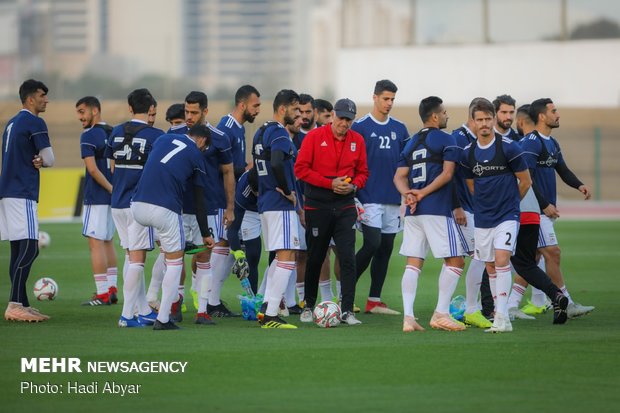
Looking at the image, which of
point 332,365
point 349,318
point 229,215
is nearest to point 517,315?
point 349,318

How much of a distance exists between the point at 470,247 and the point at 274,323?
7.83 feet

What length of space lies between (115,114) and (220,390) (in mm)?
38692

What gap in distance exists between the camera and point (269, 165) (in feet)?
40.2

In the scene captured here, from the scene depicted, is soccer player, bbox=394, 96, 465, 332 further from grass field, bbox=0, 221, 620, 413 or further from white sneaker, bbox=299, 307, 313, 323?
white sneaker, bbox=299, 307, 313, 323

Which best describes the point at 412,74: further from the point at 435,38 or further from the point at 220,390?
the point at 220,390

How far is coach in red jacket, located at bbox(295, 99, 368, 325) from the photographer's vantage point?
1191 centimetres

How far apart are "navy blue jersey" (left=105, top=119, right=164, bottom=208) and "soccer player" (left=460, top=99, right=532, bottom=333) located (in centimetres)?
343

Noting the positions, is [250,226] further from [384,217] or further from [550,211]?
[550,211]

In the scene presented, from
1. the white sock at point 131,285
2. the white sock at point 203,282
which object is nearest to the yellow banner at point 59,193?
the white sock at point 203,282

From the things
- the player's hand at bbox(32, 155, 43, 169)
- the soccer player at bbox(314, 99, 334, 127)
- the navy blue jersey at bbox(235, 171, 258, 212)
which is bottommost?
the navy blue jersey at bbox(235, 171, 258, 212)

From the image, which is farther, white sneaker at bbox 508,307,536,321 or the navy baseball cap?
white sneaker at bbox 508,307,536,321

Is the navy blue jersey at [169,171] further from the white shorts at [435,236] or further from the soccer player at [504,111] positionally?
the soccer player at [504,111]

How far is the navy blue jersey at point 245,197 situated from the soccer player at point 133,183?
1318mm

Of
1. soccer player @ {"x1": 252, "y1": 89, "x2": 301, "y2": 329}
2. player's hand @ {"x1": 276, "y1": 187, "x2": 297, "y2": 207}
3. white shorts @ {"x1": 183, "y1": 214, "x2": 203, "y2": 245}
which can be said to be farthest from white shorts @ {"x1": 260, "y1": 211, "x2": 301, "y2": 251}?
white shorts @ {"x1": 183, "y1": 214, "x2": 203, "y2": 245}
